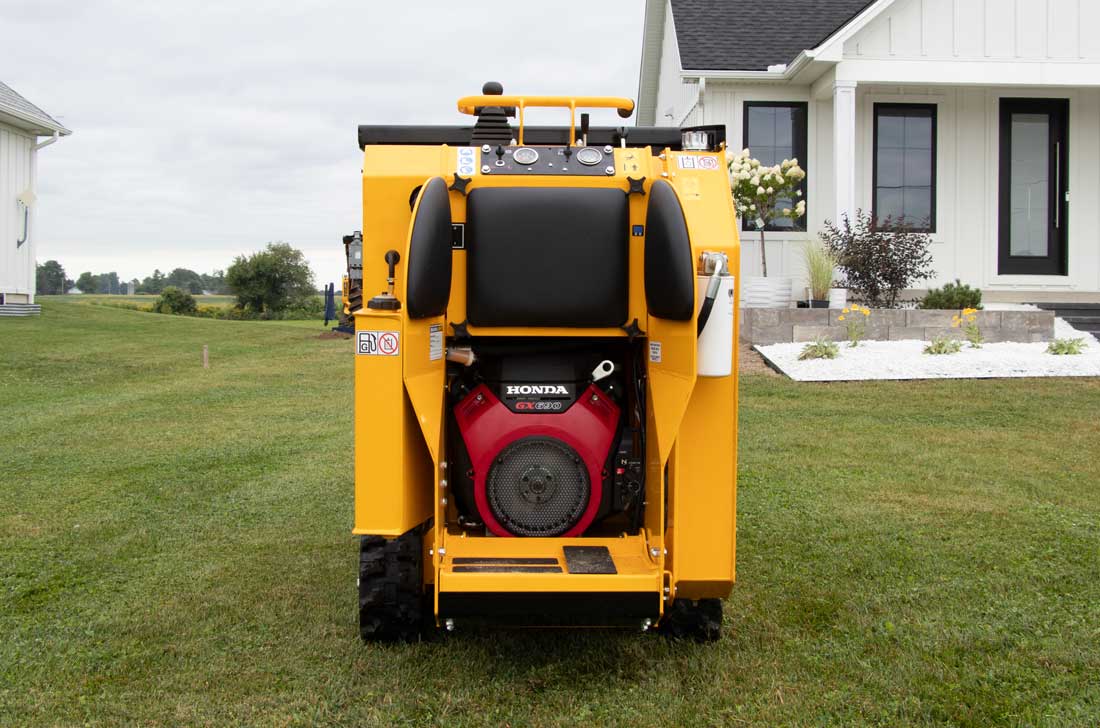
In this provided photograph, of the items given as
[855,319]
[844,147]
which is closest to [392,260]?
[855,319]

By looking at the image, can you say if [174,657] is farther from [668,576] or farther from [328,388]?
[328,388]

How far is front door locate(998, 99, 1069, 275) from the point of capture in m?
15.4

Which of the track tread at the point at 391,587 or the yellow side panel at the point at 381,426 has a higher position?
the yellow side panel at the point at 381,426

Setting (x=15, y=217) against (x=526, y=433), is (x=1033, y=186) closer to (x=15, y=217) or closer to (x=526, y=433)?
(x=526, y=433)

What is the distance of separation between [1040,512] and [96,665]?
193 inches

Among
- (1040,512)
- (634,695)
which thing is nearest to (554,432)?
(634,695)

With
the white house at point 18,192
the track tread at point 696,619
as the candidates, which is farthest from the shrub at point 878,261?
the white house at point 18,192

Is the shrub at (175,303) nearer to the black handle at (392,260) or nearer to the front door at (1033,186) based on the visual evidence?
the front door at (1033,186)

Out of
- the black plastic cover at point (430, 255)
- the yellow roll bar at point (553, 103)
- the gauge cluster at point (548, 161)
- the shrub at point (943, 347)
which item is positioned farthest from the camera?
the shrub at point (943, 347)

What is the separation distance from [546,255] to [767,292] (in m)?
9.99

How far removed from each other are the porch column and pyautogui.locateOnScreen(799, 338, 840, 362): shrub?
302cm

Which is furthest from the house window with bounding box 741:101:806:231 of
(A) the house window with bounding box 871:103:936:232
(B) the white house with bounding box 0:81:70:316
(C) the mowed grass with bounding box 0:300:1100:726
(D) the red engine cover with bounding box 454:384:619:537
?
(B) the white house with bounding box 0:81:70:316

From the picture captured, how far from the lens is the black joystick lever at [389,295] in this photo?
341 cm

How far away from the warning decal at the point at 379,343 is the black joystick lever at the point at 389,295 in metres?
0.09
